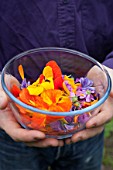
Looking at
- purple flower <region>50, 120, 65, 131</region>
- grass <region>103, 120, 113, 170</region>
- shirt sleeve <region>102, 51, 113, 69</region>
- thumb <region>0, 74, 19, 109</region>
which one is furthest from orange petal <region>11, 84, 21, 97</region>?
grass <region>103, 120, 113, 170</region>

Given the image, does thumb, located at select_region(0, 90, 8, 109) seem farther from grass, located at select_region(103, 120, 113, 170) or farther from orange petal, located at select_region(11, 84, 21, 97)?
grass, located at select_region(103, 120, 113, 170)

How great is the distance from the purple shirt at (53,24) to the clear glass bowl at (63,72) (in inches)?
1.4

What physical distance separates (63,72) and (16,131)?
0.67 feet

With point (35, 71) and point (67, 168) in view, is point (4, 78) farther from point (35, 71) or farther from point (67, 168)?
point (67, 168)

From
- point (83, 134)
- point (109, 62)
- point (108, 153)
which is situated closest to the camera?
point (83, 134)

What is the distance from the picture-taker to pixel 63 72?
0.98m

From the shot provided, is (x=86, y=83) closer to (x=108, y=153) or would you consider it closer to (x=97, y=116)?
(x=97, y=116)

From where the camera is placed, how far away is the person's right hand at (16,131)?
0.86 meters

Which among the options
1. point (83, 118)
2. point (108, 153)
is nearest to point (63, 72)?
point (83, 118)

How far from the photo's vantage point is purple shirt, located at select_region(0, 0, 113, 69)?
3.08 feet

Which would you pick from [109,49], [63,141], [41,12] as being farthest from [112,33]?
[63,141]

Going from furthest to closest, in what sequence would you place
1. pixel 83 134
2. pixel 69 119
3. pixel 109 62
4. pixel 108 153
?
pixel 108 153 → pixel 109 62 → pixel 83 134 → pixel 69 119

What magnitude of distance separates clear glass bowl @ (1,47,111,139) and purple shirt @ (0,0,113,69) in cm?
4

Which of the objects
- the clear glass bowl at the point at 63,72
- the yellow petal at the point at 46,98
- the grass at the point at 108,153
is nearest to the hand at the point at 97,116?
the clear glass bowl at the point at 63,72
